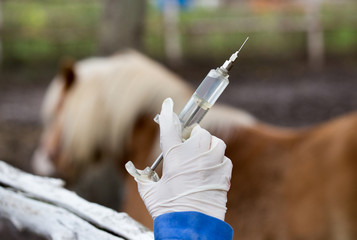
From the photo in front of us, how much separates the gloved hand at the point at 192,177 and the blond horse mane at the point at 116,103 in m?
1.16

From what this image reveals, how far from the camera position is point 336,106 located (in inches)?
229

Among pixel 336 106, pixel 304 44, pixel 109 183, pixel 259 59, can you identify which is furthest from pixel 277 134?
pixel 304 44

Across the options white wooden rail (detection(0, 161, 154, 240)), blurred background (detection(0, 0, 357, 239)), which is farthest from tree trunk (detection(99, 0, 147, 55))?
white wooden rail (detection(0, 161, 154, 240))

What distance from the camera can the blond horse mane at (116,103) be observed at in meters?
2.01

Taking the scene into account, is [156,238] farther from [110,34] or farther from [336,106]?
[336,106]

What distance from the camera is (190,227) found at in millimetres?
790

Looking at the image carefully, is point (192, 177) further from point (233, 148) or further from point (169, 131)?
point (233, 148)

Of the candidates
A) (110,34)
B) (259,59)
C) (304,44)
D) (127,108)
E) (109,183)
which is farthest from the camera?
(304,44)

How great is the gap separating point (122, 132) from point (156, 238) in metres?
1.31

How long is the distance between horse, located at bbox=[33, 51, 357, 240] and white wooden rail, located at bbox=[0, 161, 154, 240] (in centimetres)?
81

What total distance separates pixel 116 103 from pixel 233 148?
1.68ft

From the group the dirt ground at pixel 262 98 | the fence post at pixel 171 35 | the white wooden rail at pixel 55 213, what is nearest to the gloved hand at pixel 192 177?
the white wooden rail at pixel 55 213

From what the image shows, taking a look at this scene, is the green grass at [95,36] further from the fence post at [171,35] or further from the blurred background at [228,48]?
the fence post at [171,35]

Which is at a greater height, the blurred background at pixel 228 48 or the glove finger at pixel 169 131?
the glove finger at pixel 169 131
